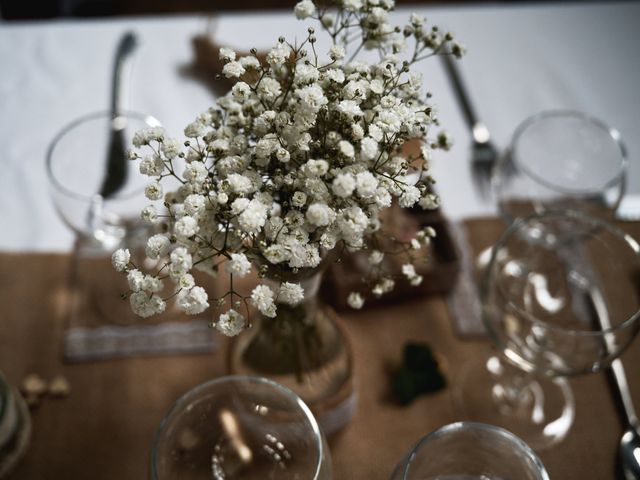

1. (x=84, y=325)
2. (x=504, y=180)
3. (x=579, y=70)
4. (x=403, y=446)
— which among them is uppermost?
(x=579, y=70)

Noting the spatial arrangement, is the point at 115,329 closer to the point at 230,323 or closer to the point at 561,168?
the point at 230,323

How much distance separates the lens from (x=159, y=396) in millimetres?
807

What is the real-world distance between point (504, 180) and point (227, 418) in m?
0.52

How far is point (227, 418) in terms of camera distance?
0.70 m

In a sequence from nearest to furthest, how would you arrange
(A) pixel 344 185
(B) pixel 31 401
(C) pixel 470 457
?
(A) pixel 344 185 < (C) pixel 470 457 < (B) pixel 31 401

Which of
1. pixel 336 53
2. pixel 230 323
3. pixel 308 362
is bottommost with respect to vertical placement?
pixel 308 362

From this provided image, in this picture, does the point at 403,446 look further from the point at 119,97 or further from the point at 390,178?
the point at 119,97

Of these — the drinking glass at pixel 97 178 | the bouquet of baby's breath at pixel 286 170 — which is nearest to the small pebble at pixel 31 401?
the drinking glass at pixel 97 178

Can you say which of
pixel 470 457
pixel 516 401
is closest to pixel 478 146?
pixel 516 401

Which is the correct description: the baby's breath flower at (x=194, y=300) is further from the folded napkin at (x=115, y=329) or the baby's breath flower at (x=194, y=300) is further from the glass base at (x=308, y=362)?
the folded napkin at (x=115, y=329)

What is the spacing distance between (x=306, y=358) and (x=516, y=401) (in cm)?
30

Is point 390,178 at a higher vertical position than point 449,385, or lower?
higher

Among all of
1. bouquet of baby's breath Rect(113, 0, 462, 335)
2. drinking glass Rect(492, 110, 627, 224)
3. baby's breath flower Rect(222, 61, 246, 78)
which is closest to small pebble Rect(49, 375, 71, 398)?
bouquet of baby's breath Rect(113, 0, 462, 335)

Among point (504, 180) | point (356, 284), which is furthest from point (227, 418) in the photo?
point (504, 180)
